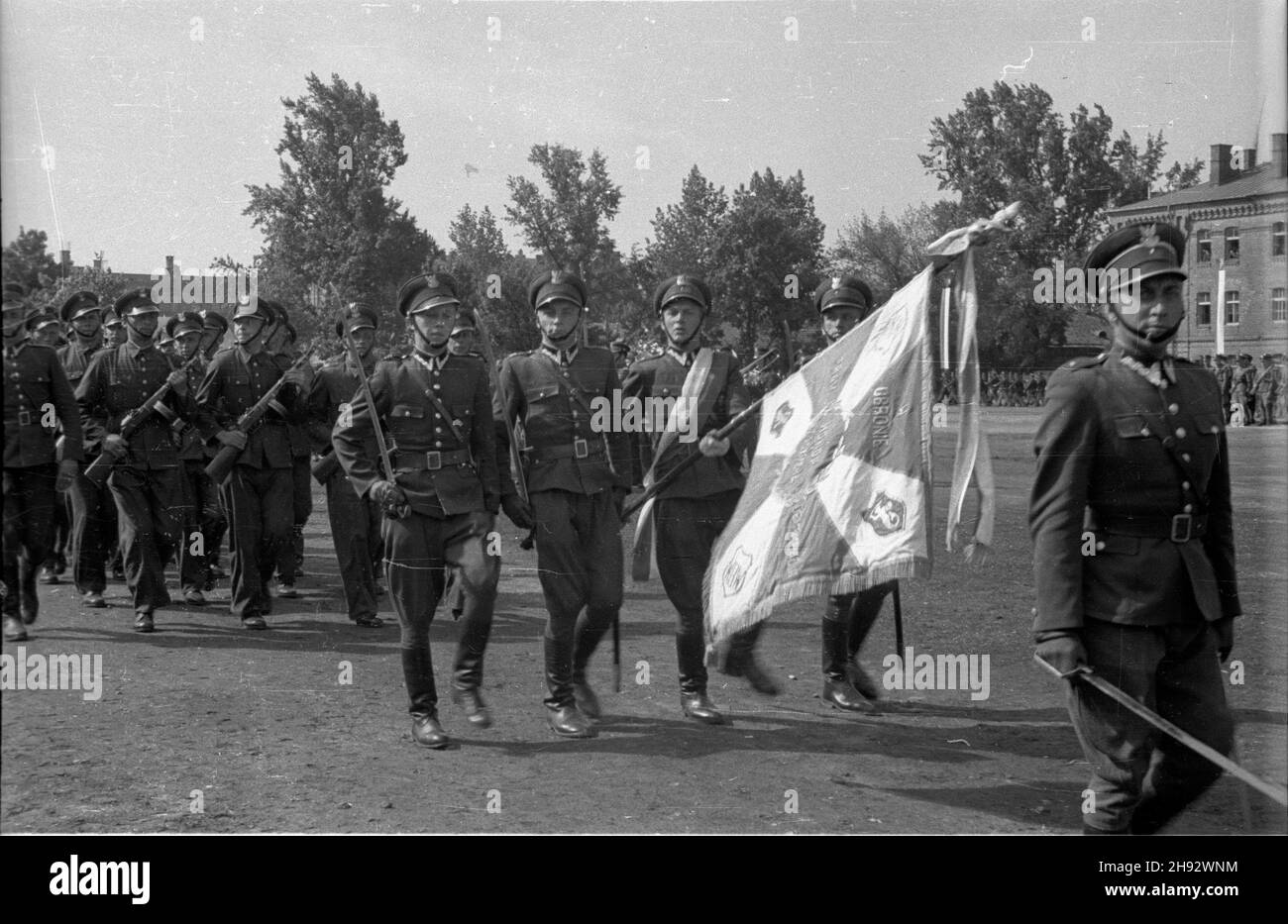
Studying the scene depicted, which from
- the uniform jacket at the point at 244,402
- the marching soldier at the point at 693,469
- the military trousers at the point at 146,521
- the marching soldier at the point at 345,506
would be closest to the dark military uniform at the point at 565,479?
the marching soldier at the point at 693,469

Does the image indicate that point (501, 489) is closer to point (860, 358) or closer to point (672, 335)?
point (672, 335)

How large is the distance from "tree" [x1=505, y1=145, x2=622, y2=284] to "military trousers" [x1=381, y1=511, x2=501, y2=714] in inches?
53.6

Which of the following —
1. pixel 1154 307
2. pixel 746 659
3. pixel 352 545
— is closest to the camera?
pixel 1154 307

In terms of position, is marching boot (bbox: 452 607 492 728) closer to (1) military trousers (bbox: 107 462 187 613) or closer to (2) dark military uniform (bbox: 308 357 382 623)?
(2) dark military uniform (bbox: 308 357 382 623)

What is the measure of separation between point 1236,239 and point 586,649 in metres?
3.70

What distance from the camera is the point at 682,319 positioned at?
685cm

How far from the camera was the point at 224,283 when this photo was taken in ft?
21.5

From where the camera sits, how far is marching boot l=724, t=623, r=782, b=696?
6.32 metres

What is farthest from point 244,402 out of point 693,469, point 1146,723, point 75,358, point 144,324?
point 1146,723

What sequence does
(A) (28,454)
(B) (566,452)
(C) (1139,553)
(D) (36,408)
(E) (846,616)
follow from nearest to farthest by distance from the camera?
(C) (1139,553) < (B) (566,452) < (E) (846,616) < (A) (28,454) < (D) (36,408)

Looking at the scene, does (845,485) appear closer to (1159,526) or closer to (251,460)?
(1159,526)
